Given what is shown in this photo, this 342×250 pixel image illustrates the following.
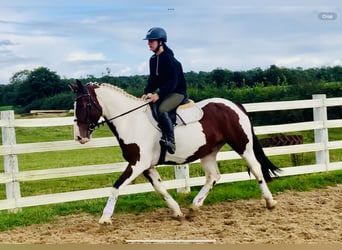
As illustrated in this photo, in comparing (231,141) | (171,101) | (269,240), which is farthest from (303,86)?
(269,240)

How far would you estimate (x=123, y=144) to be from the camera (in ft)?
18.5

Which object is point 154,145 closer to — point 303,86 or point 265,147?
point 265,147

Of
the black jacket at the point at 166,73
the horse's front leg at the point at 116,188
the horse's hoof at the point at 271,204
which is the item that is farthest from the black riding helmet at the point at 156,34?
the horse's hoof at the point at 271,204

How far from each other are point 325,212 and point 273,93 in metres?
2.80

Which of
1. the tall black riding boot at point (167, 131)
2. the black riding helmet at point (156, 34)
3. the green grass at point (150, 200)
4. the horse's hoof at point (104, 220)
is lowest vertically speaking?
the green grass at point (150, 200)

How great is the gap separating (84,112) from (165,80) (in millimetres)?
905

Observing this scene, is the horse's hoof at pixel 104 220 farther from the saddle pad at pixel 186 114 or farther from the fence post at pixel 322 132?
the fence post at pixel 322 132

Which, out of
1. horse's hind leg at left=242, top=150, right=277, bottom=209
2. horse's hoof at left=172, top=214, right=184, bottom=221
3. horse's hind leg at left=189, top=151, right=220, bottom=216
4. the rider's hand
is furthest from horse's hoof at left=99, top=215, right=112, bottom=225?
horse's hind leg at left=242, top=150, right=277, bottom=209

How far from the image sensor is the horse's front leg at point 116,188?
17.7ft

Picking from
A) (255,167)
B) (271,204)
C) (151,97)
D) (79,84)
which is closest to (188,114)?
(151,97)

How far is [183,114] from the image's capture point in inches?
229

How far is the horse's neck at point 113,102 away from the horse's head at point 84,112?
0.14m

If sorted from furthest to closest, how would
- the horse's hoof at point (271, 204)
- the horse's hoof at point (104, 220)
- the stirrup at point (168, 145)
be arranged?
the horse's hoof at point (271, 204), the stirrup at point (168, 145), the horse's hoof at point (104, 220)

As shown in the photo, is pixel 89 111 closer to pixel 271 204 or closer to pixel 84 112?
pixel 84 112
